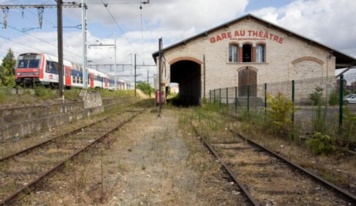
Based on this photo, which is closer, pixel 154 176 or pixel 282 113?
pixel 154 176

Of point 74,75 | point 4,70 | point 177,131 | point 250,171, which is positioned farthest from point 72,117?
point 4,70

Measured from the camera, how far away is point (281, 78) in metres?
34.6

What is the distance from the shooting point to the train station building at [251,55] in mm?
34094

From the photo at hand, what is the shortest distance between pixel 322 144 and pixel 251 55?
2616 centimetres

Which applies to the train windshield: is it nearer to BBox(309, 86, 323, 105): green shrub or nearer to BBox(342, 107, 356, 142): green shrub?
BBox(309, 86, 323, 105): green shrub

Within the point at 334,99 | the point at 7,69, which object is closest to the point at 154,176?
the point at 334,99

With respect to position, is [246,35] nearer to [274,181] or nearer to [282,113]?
[282,113]

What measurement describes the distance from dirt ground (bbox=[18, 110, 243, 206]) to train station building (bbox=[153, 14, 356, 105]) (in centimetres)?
2352

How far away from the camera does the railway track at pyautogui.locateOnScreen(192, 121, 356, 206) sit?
585 centimetres

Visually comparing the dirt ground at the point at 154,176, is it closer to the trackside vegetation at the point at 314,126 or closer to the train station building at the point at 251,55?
the trackside vegetation at the point at 314,126

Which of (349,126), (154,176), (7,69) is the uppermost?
(7,69)

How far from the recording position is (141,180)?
23.8 ft

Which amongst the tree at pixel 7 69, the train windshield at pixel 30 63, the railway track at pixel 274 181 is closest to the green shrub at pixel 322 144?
the railway track at pixel 274 181

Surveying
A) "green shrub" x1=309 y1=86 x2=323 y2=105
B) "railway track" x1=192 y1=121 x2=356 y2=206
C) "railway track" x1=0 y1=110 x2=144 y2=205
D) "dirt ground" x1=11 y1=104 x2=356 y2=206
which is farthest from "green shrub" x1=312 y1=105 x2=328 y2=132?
"railway track" x1=0 y1=110 x2=144 y2=205
